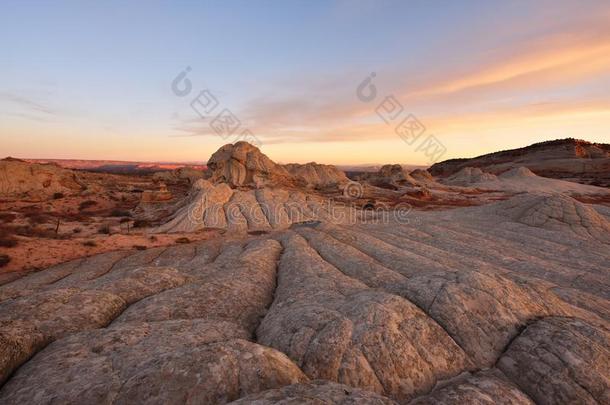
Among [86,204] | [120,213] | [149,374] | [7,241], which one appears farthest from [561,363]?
[86,204]

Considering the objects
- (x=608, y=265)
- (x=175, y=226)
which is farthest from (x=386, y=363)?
(x=175, y=226)

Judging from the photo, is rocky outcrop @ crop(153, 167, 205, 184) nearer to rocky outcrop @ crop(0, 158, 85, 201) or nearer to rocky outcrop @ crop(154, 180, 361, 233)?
rocky outcrop @ crop(0, 158, 85, 201)

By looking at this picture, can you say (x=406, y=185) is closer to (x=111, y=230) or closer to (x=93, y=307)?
(x=111, y=230)

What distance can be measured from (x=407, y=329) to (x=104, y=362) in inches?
275

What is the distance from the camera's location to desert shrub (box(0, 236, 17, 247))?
31.5m

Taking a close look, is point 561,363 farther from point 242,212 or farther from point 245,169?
point 245,169

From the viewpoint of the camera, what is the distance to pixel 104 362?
23.2 feet

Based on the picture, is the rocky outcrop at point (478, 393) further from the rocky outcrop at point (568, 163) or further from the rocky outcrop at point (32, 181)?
the rocky outcrop at point (568, 163)

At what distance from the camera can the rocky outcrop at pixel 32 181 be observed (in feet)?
232

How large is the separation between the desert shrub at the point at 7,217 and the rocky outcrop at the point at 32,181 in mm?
17773

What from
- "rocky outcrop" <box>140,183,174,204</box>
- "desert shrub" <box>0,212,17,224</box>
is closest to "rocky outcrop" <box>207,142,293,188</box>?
"rocky outcrop" <box>140,183,174,204</box>

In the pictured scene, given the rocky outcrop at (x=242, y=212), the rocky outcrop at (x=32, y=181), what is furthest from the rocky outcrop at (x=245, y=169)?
the rocky outcrop at (x=32, y=181)

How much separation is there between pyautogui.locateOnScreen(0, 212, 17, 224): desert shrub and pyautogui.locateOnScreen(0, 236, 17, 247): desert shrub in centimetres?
2249

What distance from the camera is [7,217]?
5209 centimetres
